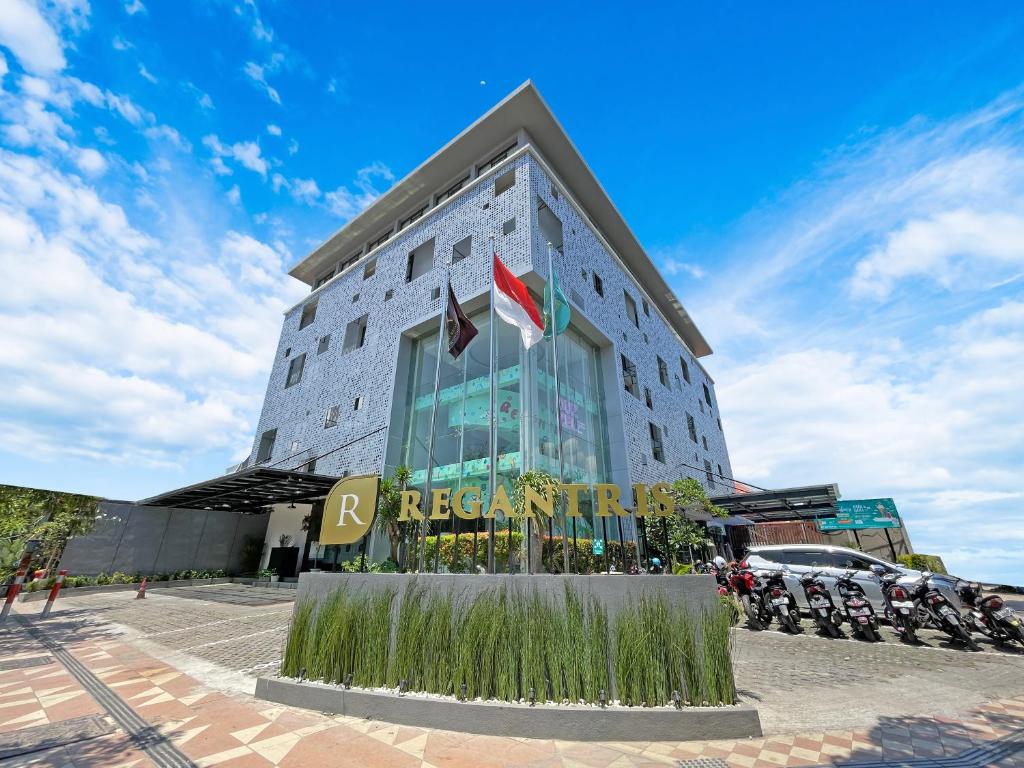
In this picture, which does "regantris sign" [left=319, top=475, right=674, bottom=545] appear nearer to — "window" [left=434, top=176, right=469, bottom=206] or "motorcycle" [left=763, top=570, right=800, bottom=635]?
"motorcycle" [left=763, top=570, right=800, bottom=635]

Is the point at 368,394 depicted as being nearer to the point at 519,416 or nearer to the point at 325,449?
the point at 325,449

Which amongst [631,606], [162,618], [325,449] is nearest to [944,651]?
[631,606]

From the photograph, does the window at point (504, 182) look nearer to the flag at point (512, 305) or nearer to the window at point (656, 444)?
the flag at point (512, 305)

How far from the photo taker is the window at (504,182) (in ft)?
62.6

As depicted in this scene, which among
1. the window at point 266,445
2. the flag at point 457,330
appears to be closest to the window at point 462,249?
the flag at point 457,330

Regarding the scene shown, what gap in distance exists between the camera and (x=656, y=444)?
2200 centimetres

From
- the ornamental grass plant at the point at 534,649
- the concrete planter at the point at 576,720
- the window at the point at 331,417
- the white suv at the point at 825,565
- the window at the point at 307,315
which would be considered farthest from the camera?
the window at the point at 307,315

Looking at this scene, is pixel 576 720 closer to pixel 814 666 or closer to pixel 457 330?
pixel 814 666

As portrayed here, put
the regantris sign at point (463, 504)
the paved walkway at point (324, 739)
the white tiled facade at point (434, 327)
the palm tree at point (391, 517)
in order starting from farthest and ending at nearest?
1. the white tiled facade at point (434, 327)
2. the palm tree at point (391, 517)
3. the regantris sign at point (463, 504)
4. the paved walkway at point (324, 739)

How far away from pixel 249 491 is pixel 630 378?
18.6 metres

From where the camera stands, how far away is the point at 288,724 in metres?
4.07

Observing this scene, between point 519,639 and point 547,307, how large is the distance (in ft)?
21.0

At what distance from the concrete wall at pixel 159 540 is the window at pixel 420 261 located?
15052 mm

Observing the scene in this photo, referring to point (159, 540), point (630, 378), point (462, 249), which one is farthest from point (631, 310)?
point (159, 540)
